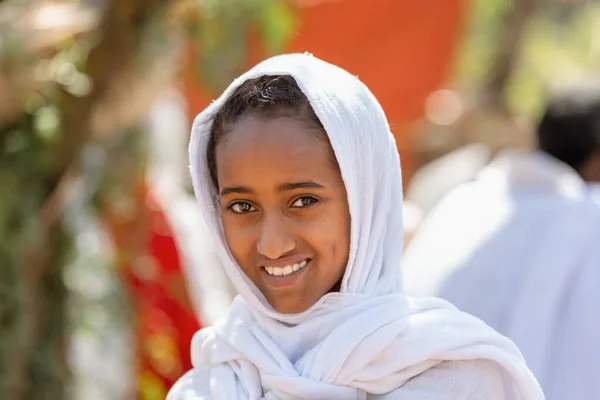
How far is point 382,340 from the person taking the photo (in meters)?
1.86

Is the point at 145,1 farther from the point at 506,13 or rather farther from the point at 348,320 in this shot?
the point at 506,13

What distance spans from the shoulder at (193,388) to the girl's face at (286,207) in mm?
228

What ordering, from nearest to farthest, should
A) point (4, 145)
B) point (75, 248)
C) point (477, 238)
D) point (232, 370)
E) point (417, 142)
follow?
point (232, 370), point (477, 238), point (4, 145), point (75, 248), point (417, 142)

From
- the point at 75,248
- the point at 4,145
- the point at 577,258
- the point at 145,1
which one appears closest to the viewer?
the point at 577,258

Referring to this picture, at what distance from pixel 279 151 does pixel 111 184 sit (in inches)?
97.5

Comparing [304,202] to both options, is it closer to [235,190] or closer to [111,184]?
[235,190]

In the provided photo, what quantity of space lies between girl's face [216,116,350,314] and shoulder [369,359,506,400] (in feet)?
0.77

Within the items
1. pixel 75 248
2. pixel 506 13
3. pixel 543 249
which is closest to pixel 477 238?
pixel 543 249

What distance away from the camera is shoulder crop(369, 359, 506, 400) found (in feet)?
6.09

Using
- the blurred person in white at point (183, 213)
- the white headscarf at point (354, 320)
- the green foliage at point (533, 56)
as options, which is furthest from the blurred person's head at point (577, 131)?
the green foliage at point (533, 56)

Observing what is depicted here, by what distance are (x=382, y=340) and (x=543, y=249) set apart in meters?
1.30

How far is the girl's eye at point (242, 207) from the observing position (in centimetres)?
193

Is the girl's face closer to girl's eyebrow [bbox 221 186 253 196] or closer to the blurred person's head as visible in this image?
girl's eyebrow [bbox 221 186 253 196]

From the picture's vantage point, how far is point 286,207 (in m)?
1.88
